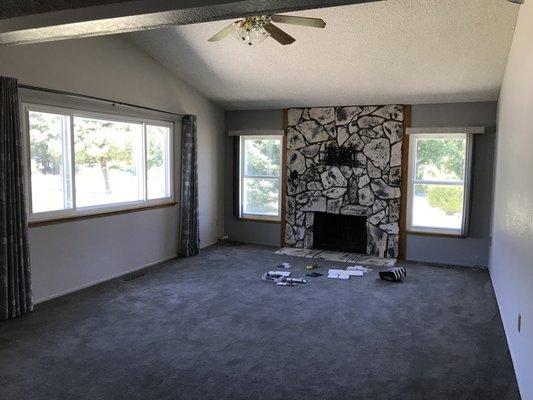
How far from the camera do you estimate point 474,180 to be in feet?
19.2

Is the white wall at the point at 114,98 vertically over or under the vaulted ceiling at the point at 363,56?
under

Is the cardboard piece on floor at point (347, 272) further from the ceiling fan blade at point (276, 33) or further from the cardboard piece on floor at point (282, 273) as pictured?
the ceiling fan blade at point (276, 33)

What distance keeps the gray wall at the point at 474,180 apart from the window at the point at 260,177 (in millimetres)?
2256

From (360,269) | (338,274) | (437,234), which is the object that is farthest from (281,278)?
(437,234)

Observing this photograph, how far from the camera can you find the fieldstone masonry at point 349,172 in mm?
6277

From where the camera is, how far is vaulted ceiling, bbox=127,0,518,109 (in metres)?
4.00

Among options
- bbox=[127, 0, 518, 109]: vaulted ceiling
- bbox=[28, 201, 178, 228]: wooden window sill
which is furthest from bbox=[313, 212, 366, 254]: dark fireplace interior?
bbox=[28, 201, 178, 228]: wooden window sill

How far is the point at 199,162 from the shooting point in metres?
6.69

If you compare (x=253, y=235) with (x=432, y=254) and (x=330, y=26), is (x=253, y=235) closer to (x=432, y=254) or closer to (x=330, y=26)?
(x=432, y=254)

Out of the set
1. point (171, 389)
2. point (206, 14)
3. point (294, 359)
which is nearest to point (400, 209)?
point (294, 359)

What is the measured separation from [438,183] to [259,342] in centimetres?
389

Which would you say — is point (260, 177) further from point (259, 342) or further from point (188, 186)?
point (259, 342)

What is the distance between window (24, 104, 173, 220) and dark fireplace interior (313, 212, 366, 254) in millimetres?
2358

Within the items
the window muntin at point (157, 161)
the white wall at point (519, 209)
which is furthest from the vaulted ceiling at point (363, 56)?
the window muntin at point (157, 161)
